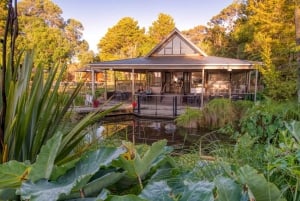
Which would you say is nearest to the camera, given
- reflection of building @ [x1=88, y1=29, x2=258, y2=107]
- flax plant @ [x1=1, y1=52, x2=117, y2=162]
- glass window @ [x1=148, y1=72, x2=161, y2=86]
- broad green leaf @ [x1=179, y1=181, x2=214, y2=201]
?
broad green leaf @ [x1=179, y1=181, x2=214, y2=201]

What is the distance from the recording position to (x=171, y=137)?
8836 mm

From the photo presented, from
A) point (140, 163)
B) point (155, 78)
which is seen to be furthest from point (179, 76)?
point (140, 163)

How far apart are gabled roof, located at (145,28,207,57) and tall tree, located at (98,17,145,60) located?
2184 cm

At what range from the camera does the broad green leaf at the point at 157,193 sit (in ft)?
2.08

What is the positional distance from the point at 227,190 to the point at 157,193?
15 centimetres

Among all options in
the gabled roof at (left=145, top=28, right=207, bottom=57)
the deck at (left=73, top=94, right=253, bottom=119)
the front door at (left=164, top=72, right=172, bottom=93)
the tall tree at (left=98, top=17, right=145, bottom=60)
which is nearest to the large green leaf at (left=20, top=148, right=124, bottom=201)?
the deck at (left=73, top=94, right=253, bottom=119)

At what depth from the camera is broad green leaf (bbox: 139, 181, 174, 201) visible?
2.08 feet

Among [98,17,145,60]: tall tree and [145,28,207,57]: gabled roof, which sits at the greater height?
[98,17,145,60]: tall tree

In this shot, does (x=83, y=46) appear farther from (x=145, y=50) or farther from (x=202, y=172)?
(x=202, y=172)

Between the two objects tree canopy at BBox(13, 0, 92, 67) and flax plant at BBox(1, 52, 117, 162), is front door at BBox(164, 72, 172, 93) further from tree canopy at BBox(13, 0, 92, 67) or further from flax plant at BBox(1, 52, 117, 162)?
flax plant at BBox(1, 52, 117, 162)

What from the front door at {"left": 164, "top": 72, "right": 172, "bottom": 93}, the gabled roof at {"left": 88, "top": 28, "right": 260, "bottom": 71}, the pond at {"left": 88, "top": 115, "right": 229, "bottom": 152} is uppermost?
the gabled roof at {"left": 88, "top": 28, "right": 260, "bottom": 71}

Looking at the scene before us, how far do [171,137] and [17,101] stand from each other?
25.8 feet

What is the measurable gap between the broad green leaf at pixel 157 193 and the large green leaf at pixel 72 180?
121mm

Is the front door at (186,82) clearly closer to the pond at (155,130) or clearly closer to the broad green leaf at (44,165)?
the pond at (155,130)
